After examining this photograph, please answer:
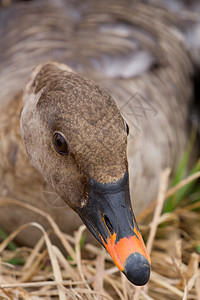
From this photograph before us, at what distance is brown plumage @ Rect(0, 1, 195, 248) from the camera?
66.7 inches

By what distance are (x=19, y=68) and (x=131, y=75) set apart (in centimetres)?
61

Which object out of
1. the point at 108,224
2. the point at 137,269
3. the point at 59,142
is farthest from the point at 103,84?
the point at 137,269

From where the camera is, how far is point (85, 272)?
2.22 metres

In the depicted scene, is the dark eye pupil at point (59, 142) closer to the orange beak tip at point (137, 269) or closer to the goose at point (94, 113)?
the goose at point (94, 113)

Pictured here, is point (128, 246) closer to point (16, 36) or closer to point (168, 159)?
point (168, 159)

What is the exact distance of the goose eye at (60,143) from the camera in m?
1.71

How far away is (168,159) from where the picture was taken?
2.84 metres

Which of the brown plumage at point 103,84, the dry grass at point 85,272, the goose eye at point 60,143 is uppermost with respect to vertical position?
the goose eye at point 60,143

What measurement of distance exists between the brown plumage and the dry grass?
11 centimetres

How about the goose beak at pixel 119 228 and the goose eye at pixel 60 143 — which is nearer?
the goose beak at pixel 119 228

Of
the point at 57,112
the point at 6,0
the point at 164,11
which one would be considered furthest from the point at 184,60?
the point at 57,112

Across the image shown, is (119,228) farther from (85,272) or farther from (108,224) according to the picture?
(85,272)

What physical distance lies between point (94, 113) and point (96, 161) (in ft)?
0.50

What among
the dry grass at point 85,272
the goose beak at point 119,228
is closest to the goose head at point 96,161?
the goose beak at point 119,228
